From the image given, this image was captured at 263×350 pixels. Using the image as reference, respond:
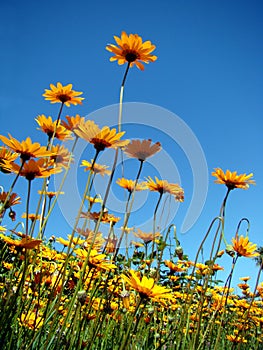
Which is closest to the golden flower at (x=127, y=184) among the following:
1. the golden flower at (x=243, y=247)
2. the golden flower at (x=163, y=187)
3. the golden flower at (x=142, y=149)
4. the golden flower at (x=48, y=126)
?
the golden flower at (x=163, y=187)

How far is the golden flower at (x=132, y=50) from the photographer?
1465 mm

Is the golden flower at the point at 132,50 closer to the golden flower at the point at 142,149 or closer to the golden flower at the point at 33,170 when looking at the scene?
the golden flower at the point at 142,149

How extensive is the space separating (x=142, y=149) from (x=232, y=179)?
51cm

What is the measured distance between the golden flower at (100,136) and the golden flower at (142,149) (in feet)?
1.27

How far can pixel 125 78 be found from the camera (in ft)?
4.25

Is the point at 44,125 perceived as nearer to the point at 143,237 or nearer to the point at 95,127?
the point at 95,127

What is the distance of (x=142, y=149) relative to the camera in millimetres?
1658

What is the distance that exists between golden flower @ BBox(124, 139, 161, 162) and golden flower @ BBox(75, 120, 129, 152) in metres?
0.39

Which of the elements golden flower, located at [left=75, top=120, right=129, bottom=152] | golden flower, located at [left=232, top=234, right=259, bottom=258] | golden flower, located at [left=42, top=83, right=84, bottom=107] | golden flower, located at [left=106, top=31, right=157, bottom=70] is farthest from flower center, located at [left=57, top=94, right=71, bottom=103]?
golden flower, located at [left=232, top=234, right=259, bottom=258]

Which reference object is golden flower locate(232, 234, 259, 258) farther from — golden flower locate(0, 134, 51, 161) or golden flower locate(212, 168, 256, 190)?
golden flower locate(0, 134, 51, 161)

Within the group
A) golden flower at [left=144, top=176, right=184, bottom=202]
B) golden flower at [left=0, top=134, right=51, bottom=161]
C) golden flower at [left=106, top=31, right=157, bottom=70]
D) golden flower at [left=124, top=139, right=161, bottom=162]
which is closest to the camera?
golden flower at [left=0, top=134, right=51, bottom=161]

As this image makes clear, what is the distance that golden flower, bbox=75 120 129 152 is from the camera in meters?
1.21

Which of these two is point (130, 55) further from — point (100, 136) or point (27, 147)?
point (27, 147)

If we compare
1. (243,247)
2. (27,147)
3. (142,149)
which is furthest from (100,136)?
(243,247)
